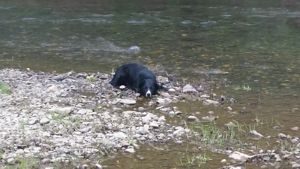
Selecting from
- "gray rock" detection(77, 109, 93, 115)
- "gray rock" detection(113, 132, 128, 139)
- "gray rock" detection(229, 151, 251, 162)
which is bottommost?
"gray rock" detection(229, 151, 251, 162)

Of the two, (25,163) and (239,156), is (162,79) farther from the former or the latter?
(25,163)

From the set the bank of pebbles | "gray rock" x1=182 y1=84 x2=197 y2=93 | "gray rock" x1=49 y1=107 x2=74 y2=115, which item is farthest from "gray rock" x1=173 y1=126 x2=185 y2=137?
"gray rock" x1=182 y1=84 x2=197 y2=93

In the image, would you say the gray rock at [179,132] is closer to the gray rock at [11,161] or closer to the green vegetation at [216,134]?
the green vegetation at [216,134]

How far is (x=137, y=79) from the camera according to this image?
9711mm

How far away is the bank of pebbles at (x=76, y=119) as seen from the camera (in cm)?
632

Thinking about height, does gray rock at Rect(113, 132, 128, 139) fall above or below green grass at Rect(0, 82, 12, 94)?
above

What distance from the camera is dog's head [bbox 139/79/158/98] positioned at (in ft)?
29.6

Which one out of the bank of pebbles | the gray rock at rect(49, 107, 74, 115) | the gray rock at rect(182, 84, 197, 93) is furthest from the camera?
the gray rock at rect(182, 84, 197, 93)

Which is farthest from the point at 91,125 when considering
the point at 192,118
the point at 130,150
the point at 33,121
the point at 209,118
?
the point at 209,118

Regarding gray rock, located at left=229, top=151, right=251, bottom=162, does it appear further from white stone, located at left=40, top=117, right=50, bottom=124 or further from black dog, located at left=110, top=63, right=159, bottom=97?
black dog, located at left=110, top=63, right=159, bottom=97

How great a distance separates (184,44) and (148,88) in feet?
16.9

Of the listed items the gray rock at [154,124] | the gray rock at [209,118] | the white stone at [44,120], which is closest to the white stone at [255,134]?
the gray rock at [209,118]

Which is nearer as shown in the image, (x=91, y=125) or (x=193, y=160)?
(x=193, y=160)

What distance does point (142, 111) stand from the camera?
8172mm
